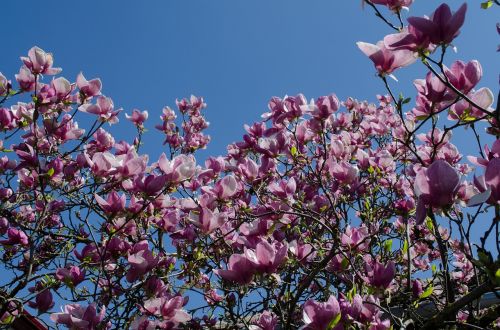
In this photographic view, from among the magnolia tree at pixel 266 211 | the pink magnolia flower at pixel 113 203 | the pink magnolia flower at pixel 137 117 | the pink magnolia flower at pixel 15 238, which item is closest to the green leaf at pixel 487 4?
the magnolia tree at pixel 266 211

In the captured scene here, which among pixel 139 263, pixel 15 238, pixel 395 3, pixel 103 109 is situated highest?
pixel 103 109

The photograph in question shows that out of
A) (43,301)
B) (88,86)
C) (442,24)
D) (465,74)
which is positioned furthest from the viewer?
(88,86)

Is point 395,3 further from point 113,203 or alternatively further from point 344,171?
point 113,203

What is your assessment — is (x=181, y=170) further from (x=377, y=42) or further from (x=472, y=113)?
(x=472, y=113)

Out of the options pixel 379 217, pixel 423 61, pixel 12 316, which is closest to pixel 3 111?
pixel 12 316

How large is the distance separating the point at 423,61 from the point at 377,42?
0.27 m

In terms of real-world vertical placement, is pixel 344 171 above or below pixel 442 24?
above

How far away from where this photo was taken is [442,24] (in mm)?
1287

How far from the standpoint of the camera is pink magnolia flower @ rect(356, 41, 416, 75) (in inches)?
61.3

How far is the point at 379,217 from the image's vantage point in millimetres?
3430

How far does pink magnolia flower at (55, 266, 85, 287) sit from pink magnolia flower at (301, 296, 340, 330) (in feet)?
4.60

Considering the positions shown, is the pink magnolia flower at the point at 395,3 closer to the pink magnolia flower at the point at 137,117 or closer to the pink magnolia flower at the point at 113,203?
the pink magnolia flower at the point at 113,203

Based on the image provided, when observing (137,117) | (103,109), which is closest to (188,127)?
(137,117)

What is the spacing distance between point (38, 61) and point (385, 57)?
79.5 inches
